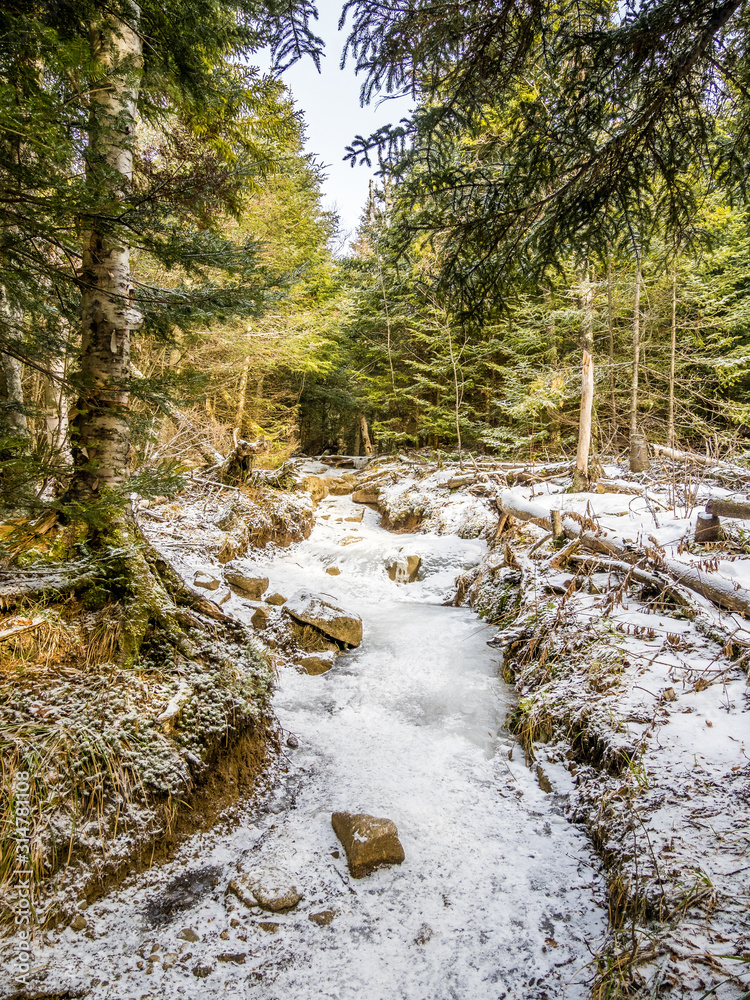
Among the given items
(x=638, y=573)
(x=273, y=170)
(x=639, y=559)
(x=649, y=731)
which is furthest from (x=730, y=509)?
(x=273, y=170)

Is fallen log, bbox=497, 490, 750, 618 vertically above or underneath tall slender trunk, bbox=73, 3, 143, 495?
underneath

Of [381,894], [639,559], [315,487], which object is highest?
[315,487]

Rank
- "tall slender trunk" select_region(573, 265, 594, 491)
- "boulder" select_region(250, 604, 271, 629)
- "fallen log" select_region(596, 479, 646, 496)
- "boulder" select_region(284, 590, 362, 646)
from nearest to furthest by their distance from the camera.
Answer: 1. "boulder" select_region(250, 604, 271, 629)
2. "boulder" select_region(284, 590, 362, 646)
3. "fallen log" select_region(596, 479, 646, 496)
4. "tall slender trunk" select_region(573, 265, 594, 491)

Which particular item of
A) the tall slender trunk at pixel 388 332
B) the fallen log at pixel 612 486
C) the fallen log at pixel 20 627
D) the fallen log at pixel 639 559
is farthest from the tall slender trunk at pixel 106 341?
the tall slender trunk at pixel 388 332

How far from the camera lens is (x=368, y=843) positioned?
285cm

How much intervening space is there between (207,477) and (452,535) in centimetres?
576

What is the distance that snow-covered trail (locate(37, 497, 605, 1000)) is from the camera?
213 centimetres

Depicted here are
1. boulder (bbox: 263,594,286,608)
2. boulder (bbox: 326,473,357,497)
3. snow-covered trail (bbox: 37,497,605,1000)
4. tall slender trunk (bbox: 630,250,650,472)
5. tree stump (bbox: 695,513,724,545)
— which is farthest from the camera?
boulder (bbox: 326,473,357,497)

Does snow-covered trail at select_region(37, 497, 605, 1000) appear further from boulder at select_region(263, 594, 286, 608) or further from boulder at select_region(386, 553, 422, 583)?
boulder at select_region(386, 553, 422, 583)

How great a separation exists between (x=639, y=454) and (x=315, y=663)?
32.5 ft

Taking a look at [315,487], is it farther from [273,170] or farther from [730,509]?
[730,509]

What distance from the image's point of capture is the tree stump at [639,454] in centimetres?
1091

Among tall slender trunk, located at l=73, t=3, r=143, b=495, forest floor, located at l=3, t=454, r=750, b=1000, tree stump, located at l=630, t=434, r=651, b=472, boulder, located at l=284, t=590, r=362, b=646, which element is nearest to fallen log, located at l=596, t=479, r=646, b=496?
forest floor, located at l=3, t=454, r=750, b=1000

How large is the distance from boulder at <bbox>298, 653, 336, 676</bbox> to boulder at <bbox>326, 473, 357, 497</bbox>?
9491 mm
